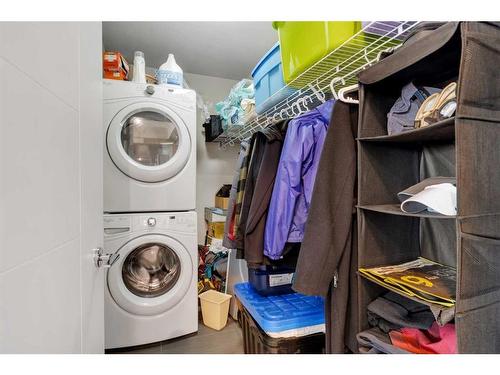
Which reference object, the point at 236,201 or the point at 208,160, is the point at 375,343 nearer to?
the point at 236,201

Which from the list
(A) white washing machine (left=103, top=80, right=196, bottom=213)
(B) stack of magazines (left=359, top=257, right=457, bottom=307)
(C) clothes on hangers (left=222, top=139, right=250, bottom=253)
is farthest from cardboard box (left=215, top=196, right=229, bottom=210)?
(B) stack of magazines (left=359, top=257, right=457, bottom=307)

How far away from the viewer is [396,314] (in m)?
0.78

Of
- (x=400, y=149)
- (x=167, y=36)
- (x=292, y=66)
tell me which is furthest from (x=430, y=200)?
(x=167, y=36)

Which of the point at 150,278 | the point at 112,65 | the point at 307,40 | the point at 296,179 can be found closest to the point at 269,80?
the point at 307,40

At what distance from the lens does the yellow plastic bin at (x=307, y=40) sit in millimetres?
873

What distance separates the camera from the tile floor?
1681mm

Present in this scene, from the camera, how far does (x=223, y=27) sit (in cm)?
190

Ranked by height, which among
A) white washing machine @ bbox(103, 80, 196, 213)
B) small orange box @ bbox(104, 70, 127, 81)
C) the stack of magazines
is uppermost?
Answer: small orange box @ bbox(104, 70, 127, 81)

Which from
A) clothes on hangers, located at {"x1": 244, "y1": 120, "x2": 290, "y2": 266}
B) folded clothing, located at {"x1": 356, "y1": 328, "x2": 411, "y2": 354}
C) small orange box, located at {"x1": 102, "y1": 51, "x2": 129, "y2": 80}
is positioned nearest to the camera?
folded clothing, located at {"x1": 356, "y1": 328, "x2": 411, "y2": 354}

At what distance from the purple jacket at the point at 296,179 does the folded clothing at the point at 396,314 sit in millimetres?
378

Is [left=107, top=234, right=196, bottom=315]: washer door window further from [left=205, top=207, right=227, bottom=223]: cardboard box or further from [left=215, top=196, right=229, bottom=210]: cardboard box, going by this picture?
[left=215, top=196, right=229, bottom=210]: cardboard box

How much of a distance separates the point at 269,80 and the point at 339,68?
450 mm

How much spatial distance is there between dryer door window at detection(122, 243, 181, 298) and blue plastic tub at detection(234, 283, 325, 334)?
0.66 metres

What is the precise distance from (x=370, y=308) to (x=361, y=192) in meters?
0.39
